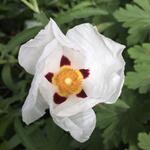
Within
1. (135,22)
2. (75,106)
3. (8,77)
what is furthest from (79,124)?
(8,77)

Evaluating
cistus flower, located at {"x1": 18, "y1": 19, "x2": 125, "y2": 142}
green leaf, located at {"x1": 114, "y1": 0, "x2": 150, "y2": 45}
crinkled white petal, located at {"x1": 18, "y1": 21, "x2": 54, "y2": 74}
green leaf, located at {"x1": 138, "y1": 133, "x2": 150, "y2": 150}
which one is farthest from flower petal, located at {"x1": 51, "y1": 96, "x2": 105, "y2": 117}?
green leaf, located at {"x1": 114, "y1": 0, "x2": 150, "y2": 45}

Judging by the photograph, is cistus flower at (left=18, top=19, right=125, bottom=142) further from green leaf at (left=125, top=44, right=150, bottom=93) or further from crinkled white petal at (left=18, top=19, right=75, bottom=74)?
green leaf at (left=125, top=44, right=150, bottom=93)

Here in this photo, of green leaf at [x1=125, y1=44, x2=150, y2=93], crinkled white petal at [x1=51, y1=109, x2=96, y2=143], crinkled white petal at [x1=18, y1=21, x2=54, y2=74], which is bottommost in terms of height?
green leaf at [x1=125, y1=44, x2=150, y2=93]

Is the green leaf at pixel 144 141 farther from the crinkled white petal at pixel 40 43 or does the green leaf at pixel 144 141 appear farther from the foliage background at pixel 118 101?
the crinkled white petal at pixel 40 43

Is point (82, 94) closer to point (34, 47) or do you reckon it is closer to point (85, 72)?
point (85, 72)

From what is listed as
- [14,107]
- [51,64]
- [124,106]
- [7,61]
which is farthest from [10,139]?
[51,64]

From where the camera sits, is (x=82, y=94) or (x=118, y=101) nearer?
(x=82, y=94)

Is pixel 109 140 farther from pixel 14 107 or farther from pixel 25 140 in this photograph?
pixel 14 107
